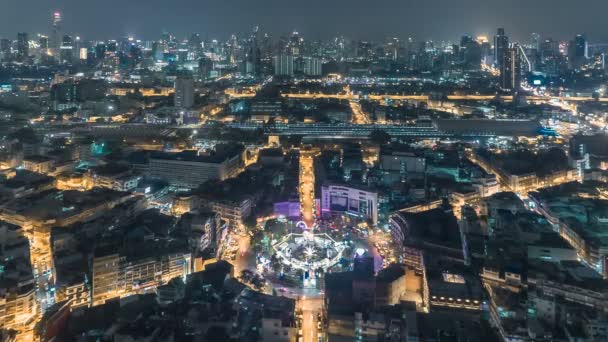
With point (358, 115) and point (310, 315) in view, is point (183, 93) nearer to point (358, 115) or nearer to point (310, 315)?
point (358, 115)

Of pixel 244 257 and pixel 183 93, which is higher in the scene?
pixel 183 93

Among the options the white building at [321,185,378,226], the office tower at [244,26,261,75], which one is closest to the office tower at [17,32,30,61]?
the office tower at [244,26,261,75]

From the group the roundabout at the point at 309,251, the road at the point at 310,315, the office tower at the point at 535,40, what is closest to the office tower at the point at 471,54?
the office tower at the point at 535,40

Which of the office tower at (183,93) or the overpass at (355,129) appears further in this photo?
the office tower at (183,93)

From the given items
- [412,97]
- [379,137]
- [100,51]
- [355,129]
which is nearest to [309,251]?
[379,137]

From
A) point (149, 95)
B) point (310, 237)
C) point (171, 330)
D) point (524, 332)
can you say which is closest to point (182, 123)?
point (149, 95)

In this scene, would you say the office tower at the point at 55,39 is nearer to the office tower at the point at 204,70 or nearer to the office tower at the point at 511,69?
the office tower at the point at 204,70
